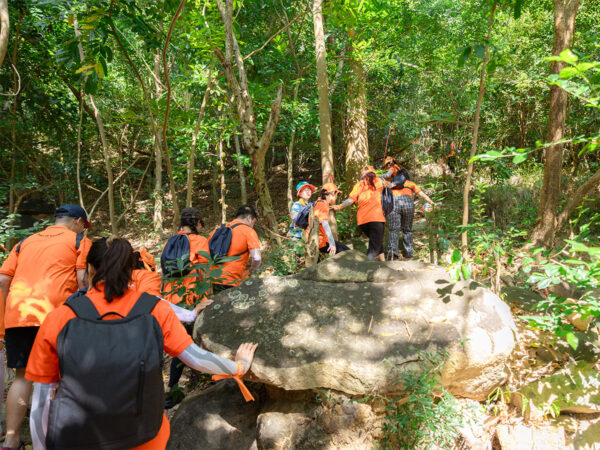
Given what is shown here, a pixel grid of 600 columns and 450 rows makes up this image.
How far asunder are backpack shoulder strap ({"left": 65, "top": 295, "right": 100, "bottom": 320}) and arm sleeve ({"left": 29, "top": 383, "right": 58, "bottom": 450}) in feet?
1.27

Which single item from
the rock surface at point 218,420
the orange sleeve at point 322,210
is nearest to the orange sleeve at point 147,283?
the rock surface at point 218,420

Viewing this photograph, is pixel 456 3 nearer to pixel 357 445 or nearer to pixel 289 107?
pixel 289 107

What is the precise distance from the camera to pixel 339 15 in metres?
5.60

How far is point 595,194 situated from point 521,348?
6.48 metres

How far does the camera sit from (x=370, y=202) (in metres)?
5.84

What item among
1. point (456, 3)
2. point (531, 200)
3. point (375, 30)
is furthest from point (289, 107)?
point (531, 200)

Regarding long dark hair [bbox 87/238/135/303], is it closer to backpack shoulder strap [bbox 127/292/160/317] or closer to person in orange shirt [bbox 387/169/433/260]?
backpack shoulder strap [bbox 127/292/160/317]

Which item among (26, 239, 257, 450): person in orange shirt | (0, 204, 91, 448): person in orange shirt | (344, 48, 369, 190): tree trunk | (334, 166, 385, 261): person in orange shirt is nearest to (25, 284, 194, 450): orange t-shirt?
(26, 239, 257, 450): person in orange shirt

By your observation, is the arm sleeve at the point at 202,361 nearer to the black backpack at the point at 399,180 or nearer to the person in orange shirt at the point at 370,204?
the person in orange shirt at the point at 370,204

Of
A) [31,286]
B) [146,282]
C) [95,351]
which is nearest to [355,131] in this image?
[146,282]

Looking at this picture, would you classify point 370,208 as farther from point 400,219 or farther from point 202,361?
point 202,361

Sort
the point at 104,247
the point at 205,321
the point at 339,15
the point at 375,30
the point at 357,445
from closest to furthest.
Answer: the point at 104,247 → the point at 357,445 → the point at 205,321 → the point at 339,15 → the point at 375,30

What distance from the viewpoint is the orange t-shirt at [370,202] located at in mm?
5824

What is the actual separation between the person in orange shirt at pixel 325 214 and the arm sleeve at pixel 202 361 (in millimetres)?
3161
